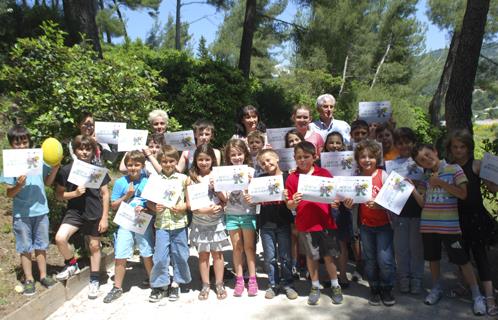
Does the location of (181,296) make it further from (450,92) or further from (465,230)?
(450,92)

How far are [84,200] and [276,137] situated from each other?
7.21 ft

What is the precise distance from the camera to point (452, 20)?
19891 millimetres

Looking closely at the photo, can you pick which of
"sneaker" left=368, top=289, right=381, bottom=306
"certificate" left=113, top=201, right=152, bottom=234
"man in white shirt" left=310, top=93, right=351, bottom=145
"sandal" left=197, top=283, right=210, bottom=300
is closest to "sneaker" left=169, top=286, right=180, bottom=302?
"sandal" left=197, top=283, right=210, bottom=300

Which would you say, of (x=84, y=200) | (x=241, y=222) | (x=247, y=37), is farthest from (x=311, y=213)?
(x=247, y=37)

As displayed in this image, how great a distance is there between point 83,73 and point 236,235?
10.0ft

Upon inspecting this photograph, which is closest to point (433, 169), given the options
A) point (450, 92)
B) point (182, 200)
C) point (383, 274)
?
point (383, 274)

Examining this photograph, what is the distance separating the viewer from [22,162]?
155 inches

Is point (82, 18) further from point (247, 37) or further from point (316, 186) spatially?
point (316, 186)

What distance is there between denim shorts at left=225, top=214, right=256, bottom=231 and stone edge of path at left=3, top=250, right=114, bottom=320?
1705 mm

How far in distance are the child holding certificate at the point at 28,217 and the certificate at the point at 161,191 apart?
107 centimetres

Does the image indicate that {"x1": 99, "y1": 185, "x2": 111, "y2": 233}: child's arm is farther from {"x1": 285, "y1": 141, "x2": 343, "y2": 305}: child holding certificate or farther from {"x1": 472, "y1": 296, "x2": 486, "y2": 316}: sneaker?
{"x1": 472, "y1": 296, "x2": 486, "y2": 316}: sneaker

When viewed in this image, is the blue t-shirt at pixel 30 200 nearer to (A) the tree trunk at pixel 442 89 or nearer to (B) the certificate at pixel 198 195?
(B) the certificate at pixel 198 195

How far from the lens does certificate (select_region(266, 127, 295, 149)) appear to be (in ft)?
15.8

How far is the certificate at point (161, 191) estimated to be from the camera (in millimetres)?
4195
